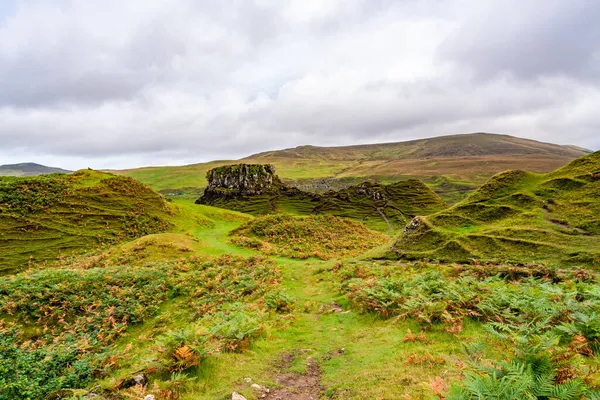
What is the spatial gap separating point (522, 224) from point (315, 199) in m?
79.4

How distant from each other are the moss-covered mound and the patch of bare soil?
77.2 m

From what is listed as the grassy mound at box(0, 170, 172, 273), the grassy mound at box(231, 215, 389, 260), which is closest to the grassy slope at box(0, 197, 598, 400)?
the grassy mound at box(231, 215, 389, 260)

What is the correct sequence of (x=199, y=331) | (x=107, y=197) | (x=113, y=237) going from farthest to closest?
(x=107, y=197) → (x=113, y=237) → (x=199, y=331)

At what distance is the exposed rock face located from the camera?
345 ft

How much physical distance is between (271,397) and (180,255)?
2418cm

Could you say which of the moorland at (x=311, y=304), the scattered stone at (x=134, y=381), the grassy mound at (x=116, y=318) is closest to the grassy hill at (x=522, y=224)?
the moorland at (x=311, y=304)

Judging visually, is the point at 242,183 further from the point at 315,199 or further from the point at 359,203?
the point at 359,203

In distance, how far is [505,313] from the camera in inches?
382

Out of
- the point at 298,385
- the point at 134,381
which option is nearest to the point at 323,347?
the point at 298,385

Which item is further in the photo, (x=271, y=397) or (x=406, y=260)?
(x=406, y=260)

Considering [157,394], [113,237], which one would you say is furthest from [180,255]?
[157,394]

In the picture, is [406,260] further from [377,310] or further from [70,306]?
[70,306]

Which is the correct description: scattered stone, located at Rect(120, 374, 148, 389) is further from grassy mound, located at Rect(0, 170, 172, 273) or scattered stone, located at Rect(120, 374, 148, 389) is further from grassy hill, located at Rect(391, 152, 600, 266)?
grassy mound, located at Rect(0, 170, 172, 273)

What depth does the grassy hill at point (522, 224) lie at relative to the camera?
19.7m
